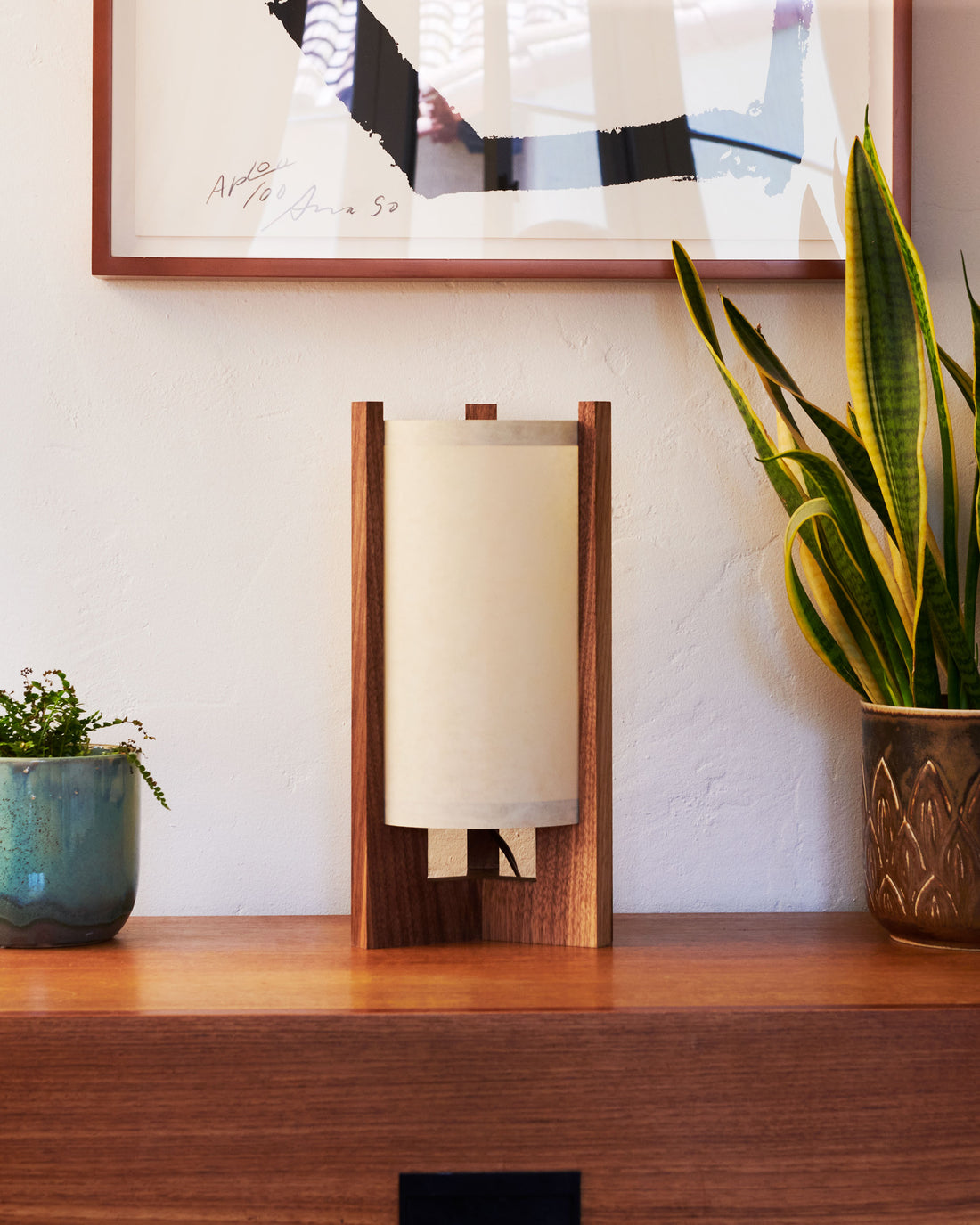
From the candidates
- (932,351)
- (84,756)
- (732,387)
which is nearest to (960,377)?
(932,351)

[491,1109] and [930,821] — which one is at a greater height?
[930,821]

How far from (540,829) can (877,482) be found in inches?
14.3

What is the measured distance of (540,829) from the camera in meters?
0.85

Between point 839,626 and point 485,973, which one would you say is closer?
point 485,973

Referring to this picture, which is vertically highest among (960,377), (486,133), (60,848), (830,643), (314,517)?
(486,133)

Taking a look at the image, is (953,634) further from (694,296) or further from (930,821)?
(694,296)

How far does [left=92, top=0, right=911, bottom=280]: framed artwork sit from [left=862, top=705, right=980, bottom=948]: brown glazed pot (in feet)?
1.29

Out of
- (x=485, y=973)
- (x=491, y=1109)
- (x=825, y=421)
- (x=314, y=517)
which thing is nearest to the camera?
(x=491, y=1109)

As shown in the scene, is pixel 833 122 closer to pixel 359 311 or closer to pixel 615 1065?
pixel 359 311

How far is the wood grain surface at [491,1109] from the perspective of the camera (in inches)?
25.2

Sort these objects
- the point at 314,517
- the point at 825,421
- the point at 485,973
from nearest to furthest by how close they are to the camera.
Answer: the point at 485,973 < the point at 825,421 < the point at 314,517

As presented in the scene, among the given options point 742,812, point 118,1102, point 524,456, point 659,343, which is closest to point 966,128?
point 659,343

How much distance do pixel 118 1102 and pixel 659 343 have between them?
693 millimetres

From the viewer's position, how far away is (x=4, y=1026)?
64cm
